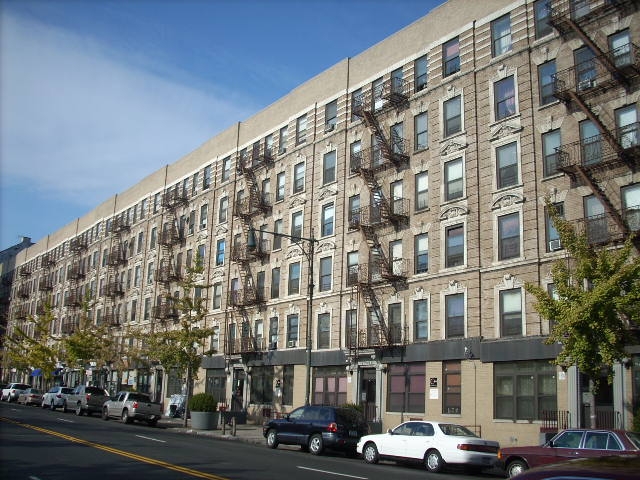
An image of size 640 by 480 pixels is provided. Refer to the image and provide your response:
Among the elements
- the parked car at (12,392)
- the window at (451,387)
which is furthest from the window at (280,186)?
the parked car at (12,392)

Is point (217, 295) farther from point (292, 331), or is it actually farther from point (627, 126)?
point (627, 126)

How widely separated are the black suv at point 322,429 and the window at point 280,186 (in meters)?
21.1

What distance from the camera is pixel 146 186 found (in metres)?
65.1

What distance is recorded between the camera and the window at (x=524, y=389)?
87.8 feet

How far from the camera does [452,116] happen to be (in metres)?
33.4

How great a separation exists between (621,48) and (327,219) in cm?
1870

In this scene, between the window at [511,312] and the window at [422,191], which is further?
the window at [422,191]

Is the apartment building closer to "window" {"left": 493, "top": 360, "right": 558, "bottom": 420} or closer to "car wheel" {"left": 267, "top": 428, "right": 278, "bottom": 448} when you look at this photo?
"window" {"left": 493, "top": 360, "right": 558, "bottom": 420}

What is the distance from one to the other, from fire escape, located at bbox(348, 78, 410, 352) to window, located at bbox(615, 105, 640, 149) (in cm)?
1116

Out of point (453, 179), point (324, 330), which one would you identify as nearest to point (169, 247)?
point (324, 330)

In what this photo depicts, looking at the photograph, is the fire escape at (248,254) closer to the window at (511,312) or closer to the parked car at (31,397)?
the window at (511,312)

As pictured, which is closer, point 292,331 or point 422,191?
point 422,191

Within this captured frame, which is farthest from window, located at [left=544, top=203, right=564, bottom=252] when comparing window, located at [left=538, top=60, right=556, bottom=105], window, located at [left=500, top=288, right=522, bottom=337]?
window, located at [left=538, top=60, right=556, bottom=105]

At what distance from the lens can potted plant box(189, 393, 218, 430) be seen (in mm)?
35906
